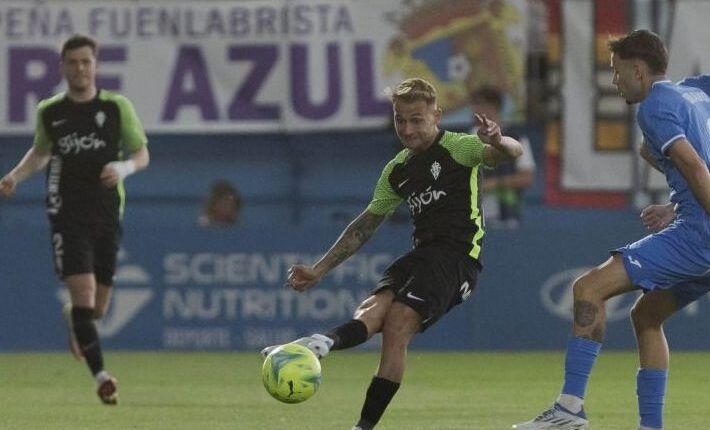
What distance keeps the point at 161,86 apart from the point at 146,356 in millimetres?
4650

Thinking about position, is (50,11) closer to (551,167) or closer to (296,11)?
(296,11)

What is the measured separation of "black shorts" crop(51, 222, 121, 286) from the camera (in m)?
12.1

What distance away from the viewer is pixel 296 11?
20.0 m

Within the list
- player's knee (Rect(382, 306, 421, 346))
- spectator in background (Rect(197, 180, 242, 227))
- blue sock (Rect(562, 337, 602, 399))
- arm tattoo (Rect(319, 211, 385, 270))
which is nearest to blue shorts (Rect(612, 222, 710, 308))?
blue sock (Rect(562, 337, 602, 399))

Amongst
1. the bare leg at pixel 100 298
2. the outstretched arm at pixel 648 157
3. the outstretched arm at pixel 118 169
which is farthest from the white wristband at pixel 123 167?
the outstretched arm at pixel 648 157

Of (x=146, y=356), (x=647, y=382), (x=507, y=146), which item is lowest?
(x=146, y=356)

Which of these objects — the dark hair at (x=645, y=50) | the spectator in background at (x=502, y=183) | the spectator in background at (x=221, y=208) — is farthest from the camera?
the spectator in background at (x=221, y=208)

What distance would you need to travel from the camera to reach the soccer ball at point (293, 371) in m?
8.33

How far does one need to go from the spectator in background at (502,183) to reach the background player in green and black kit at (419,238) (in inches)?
341

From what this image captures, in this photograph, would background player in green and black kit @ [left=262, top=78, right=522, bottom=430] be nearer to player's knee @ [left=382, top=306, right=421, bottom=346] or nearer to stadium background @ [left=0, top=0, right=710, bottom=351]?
player's knee @ [left=382, top=306, right=421, bottom=346]

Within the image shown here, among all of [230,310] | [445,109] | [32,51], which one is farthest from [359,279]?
[32,51]

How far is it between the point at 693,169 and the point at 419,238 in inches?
60.6

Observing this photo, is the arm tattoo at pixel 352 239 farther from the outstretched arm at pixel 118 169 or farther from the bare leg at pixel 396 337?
the outstretched arm at pixel 118 169

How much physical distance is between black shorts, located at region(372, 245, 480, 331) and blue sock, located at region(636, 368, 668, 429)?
37.5 inches
